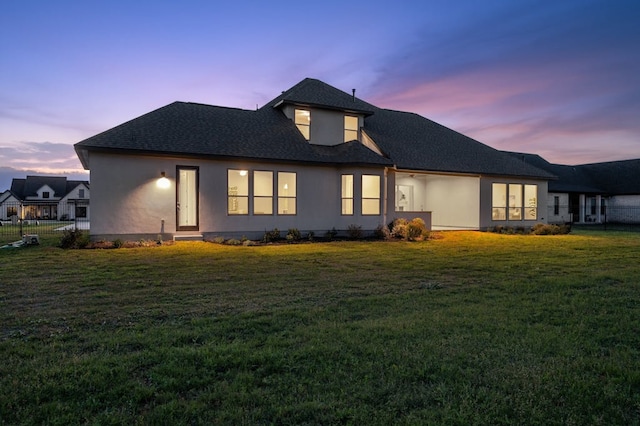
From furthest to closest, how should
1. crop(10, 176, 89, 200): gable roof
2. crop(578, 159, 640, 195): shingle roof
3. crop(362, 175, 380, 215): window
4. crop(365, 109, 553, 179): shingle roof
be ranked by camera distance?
crop(10, 176, 89, 200): gable roof, crop(578, 159, 640, 195): shingle roof, crop(365, 109, 553, 179): shingle roof, crop(362, 175, 380, 215): window

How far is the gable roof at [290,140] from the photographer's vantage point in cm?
1378

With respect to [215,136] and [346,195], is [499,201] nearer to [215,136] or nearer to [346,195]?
[346,195]

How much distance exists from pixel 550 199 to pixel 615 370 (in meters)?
30.0

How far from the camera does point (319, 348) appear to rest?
3.73 m

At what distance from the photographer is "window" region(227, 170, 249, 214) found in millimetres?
14930

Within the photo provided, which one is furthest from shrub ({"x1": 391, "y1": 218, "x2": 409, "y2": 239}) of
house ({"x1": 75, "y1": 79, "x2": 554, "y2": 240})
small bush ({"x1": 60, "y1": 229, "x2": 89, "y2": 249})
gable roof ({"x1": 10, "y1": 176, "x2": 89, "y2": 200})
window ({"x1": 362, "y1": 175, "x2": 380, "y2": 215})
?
gable roof ({"x1": 10, "y1": 176, "x2": 89, "y2": 200})

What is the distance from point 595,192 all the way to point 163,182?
32263 millimetres

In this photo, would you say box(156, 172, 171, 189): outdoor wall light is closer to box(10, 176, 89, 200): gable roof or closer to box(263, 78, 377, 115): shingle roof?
box(263, 78, 377, 115): shingle roof

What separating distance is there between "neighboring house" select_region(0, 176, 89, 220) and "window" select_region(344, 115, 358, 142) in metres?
42.2

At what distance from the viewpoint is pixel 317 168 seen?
52.1 feet

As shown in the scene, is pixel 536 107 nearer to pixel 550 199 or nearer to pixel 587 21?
pixel 587 21

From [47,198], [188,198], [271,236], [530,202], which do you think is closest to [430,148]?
[530,202]

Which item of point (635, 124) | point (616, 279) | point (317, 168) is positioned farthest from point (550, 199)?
point (616, 279)

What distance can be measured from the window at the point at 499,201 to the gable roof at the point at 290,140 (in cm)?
95
